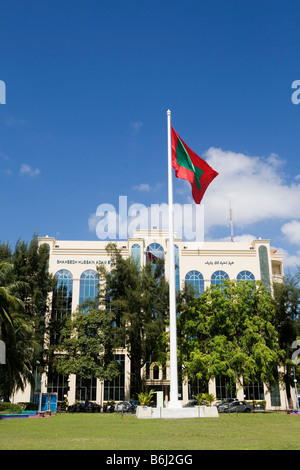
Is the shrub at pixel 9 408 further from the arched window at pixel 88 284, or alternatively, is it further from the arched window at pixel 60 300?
the arched window at pixel 88 284

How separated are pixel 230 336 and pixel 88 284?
20037 mm

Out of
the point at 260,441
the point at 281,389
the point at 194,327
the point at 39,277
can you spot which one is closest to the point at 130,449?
the point at 260,441

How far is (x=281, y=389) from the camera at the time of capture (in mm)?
47188

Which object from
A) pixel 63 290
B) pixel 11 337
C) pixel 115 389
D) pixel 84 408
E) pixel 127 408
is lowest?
pixel 84 408

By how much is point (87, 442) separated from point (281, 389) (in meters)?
39.4

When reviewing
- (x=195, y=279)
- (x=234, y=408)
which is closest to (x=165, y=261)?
(x=195, y=279)

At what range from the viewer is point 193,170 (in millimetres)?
23812

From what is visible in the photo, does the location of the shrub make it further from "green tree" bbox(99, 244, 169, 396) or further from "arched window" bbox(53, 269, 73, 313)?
"arched window" bbox(53, 269, 73, 313)

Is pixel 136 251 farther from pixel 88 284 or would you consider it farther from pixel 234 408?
pixel 234 408

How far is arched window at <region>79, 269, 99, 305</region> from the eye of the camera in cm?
5128

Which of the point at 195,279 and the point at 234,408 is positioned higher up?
the point at 195,279

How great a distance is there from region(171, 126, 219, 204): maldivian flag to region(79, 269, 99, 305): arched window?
97.9 feet

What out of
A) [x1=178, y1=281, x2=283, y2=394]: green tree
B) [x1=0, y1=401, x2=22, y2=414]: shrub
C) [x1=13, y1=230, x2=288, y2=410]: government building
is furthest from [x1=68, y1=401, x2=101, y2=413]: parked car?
[x1=0, y1=401, x2=22, y2=414]: shrub
